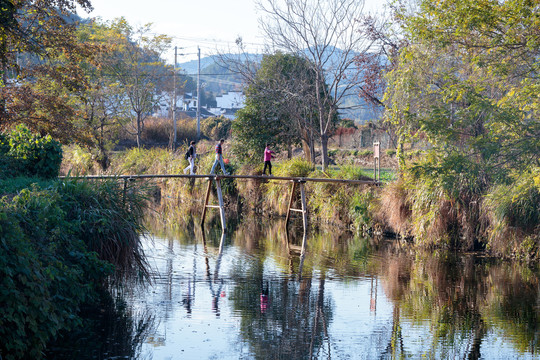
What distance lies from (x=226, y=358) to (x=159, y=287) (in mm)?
4159

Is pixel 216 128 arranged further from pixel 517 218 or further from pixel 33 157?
pixel 33 157

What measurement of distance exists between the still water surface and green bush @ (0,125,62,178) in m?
3.02

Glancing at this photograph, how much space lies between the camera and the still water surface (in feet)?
27.7

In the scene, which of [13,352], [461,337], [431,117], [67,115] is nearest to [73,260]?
[13,352]

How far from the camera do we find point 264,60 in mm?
27750

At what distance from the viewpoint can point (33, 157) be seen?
12.9 m

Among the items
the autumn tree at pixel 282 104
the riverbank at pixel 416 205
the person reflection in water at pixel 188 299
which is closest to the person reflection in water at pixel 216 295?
the person reflection in water at pixel 188 299

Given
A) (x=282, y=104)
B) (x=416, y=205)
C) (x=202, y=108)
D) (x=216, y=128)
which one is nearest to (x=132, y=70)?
(x=216, y=128)

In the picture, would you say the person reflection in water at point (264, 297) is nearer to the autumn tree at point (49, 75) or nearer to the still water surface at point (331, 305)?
the still water surface at point (331, 305)

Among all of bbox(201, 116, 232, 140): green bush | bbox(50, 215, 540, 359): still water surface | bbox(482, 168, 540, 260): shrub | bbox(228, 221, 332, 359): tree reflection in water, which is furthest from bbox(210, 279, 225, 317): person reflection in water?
bbox(201, 116, 232, 140): green bush

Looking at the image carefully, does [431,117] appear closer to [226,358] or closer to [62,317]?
[226,358]

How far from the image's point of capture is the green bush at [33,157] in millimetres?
12742

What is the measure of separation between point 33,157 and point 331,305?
6.68 m

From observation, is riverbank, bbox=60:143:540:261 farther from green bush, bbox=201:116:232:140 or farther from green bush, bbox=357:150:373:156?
green bush, bbox=201:116:232:140
